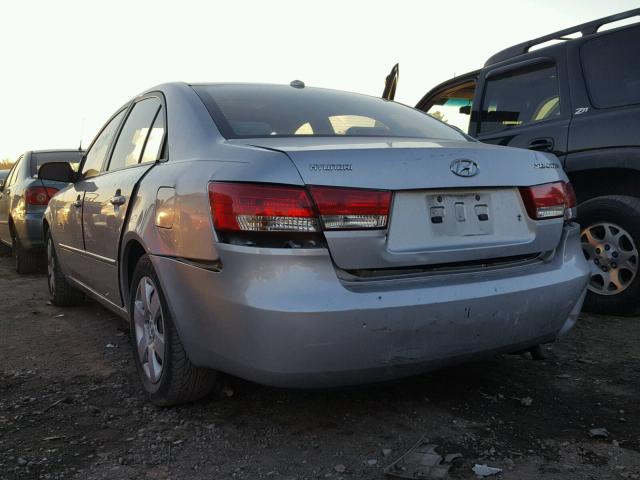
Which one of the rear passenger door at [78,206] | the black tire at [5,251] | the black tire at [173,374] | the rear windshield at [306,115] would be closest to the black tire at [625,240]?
the rear windshield at [306,115]

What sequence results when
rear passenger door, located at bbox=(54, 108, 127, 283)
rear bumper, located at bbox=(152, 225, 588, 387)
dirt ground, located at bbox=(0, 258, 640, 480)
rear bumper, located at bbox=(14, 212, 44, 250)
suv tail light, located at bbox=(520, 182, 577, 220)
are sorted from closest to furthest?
1. rear bumper, located at bbox=(152, 225, 588, 387)
2. dirt ground, located at bbox=(0, 258, 640, 480)
3. suv tail light, located at bbox=(520, 182, 577, 220)
4. rear passenger door, located at bbox=(54, 108, 127, 283)
5. rear bumper, located at bbox=(14, 212, 44, 250)

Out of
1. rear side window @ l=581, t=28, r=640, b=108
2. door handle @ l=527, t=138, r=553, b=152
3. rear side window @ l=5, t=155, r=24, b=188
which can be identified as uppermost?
rear side window @ l=581, t=28, r=640, b=108

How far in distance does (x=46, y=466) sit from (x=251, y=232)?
1.18 metres

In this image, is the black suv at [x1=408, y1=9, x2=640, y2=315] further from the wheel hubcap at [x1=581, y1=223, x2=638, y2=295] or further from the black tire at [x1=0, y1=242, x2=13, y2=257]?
the black tire at [x1=0, y1=242, x2=13, y2=257]

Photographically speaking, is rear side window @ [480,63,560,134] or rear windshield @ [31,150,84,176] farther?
rear windshield @ [31,150,84,176]

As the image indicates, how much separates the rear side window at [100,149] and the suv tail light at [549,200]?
2728mm

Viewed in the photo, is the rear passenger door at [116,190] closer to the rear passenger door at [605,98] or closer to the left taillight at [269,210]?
the left taillight at [269,210]

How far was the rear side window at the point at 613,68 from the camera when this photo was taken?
13.8 feet

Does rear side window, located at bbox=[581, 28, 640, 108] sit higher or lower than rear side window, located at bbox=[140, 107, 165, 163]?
higher

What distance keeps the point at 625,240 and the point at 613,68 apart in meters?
1.16

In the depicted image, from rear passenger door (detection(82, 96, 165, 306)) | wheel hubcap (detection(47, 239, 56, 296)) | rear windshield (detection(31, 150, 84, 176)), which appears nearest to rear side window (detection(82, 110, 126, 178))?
rear passenger door (detection(82, 96, 165, 306))

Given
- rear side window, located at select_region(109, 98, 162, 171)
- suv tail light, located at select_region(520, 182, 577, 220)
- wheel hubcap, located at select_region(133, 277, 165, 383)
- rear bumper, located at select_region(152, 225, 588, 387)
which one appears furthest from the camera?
rear side window, located at select_region(109, 98, 162, 171)

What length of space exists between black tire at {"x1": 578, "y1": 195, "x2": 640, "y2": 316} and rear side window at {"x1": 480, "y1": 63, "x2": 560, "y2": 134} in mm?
726

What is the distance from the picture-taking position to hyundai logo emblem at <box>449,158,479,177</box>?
248 centimetres
